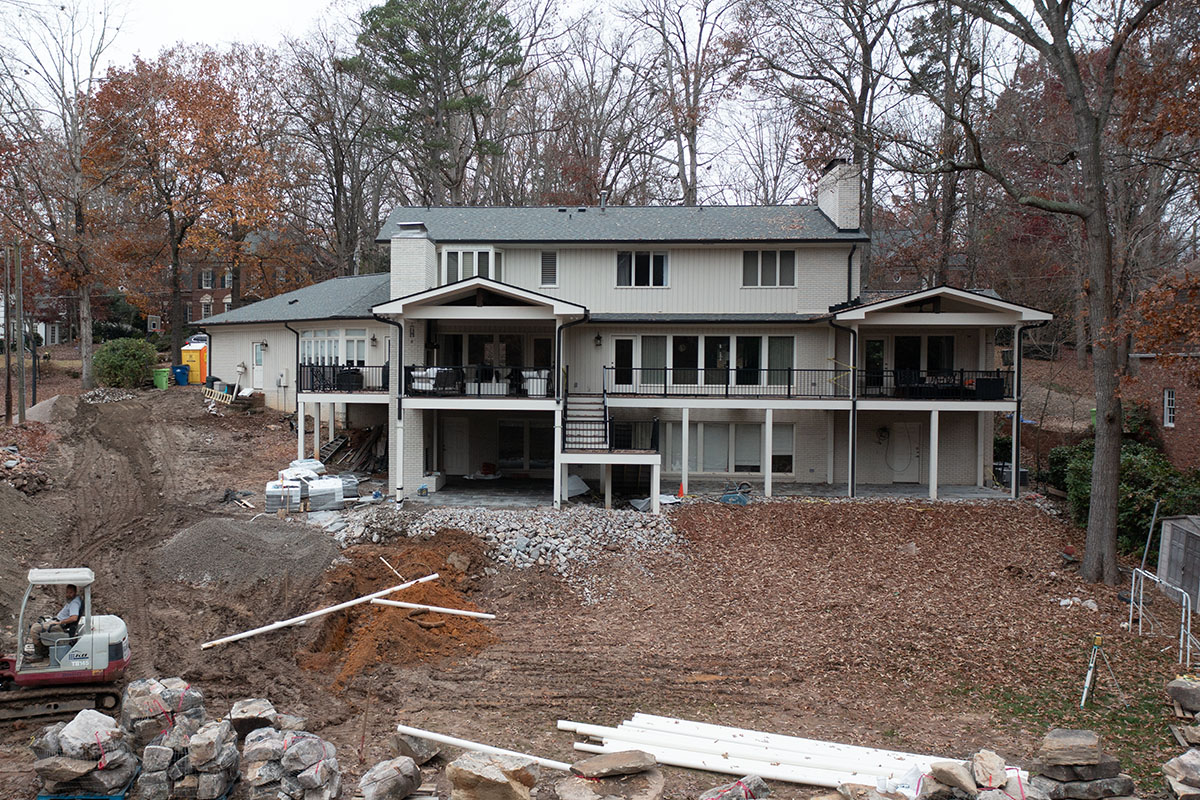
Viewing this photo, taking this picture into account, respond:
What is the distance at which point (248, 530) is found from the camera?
1745 centimetres

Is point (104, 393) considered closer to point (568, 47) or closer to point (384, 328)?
point (384, 328)

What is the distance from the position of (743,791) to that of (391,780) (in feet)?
11.6

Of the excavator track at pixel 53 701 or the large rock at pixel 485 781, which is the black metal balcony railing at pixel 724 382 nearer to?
the excavator track at pixel 53 701

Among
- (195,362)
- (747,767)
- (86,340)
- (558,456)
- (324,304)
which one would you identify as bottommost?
(747,767)

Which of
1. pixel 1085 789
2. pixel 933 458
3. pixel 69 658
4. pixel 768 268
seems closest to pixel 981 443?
pixel 933 458

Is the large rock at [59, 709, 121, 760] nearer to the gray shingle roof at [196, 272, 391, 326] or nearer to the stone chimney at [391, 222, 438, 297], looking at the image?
the stone chimney at [391, 222, 438, 297]

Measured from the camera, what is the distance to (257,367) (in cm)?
3061

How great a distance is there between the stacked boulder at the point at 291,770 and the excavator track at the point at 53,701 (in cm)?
338

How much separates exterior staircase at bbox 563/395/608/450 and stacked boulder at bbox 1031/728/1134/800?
43.3 ft

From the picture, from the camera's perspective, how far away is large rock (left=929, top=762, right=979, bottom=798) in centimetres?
741

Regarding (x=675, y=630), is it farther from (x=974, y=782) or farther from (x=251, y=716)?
(x=251, y=716)

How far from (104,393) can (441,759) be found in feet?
91.6

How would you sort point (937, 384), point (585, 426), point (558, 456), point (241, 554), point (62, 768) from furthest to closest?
point (937, 384) < point (585, 426) < point (558, 456) < point (241, 554) < point (62, 768)

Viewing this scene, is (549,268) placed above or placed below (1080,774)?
above
